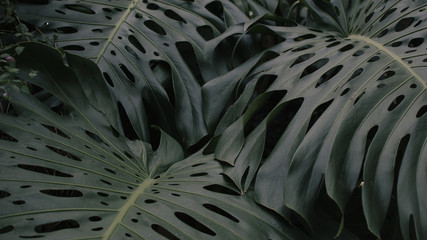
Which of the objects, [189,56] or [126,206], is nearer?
[126,206]

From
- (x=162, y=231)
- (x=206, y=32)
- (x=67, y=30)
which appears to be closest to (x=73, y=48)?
(x=67, y=30)

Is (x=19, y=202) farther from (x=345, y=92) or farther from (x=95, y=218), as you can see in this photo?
(x=345, y=92)

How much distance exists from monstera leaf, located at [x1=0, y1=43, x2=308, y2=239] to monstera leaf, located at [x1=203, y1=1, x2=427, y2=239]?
64mm

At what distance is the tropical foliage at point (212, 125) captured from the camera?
85 cm

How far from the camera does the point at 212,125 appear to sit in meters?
1.26

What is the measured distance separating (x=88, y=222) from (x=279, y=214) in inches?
13.8

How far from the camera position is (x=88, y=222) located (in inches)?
32.2

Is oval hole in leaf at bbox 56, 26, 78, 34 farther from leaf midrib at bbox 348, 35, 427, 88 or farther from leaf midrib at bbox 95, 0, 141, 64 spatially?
leaf midrib at bbox 348, 35, 427, 88

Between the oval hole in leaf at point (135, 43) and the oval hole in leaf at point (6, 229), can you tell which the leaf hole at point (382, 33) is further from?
the oval hole in leaf at point (6, 229)

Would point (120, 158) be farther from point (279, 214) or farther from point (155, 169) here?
point (279, 214)

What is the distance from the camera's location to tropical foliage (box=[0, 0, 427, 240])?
855mm

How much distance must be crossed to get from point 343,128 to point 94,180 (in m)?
0.48

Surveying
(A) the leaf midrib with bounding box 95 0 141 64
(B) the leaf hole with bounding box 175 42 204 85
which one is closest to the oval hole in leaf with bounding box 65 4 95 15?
(A) the leaf midrib with bounding box 95 0 141 64

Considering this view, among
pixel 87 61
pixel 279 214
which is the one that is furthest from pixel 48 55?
pixel 279 214
